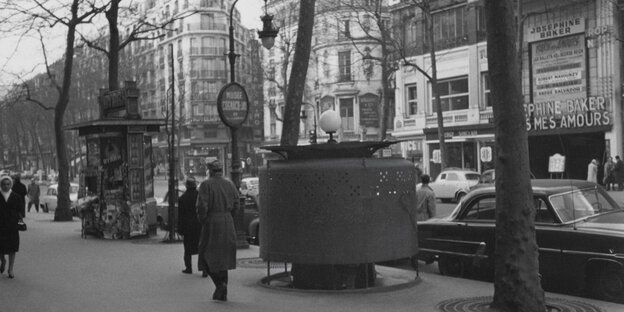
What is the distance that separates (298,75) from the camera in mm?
14383

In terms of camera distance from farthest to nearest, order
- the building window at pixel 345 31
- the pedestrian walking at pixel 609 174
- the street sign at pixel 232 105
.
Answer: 1. the building window at pixel 345 31
2. the pedestrian walking at pixel 609 174
3. the street sign at pixel 232 105

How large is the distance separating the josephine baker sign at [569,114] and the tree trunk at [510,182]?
92.0 ft

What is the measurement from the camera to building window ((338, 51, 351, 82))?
6525 centimetres

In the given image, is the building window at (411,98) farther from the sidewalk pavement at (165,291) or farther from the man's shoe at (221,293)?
the man's shoe at (221,293)

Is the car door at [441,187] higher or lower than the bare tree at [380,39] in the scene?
lower

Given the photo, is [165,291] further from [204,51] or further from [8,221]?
[204,51]

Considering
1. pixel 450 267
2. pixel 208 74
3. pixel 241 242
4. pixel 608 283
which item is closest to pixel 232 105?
pixel 241 242

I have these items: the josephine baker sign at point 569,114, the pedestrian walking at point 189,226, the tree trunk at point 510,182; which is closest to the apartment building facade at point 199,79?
the josephine baker sign at point 569,114

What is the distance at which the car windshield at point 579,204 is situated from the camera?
30.9 feet

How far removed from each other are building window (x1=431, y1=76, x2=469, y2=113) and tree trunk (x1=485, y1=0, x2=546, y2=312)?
3722 centimetres

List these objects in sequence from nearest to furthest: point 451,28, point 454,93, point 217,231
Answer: point 217,231 < point 451,28 < point 454,93

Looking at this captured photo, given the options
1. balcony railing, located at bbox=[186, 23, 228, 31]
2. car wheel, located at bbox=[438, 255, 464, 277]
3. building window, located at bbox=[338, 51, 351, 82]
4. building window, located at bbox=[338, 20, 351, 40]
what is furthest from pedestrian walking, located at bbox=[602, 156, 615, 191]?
balcony railing, located at bbox=[186, 23, 228, 31]

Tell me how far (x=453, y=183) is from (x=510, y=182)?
85.1 feet

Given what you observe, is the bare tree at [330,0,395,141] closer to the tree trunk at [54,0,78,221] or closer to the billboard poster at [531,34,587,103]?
the billboard poster at [531,34,587,103]
